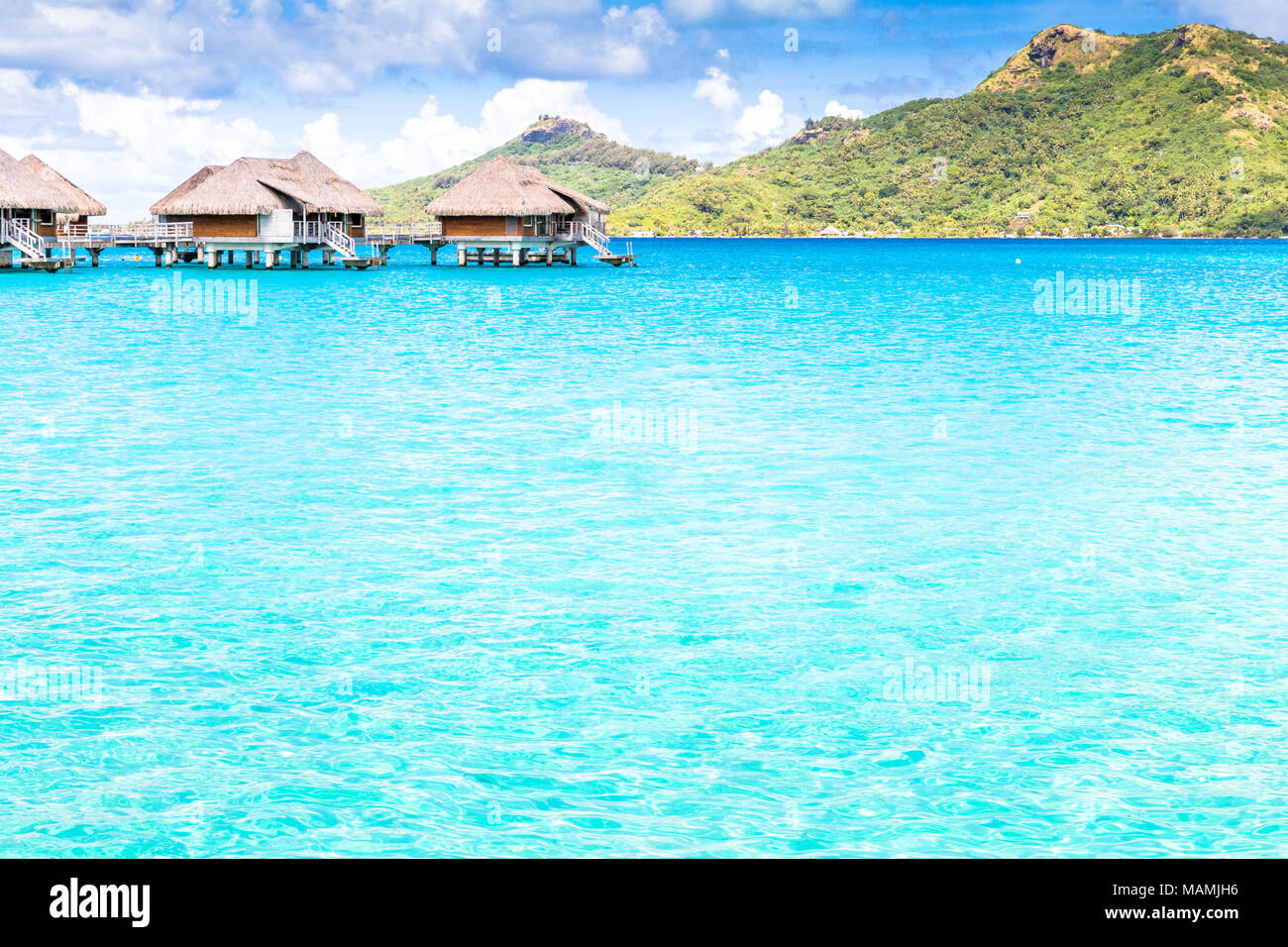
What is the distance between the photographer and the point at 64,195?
2714 inches

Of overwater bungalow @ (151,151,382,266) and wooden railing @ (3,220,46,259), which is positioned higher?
overwater bungalow @ (151,151,382,266)

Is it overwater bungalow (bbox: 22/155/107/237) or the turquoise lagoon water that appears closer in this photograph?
the turquoise lagoon water

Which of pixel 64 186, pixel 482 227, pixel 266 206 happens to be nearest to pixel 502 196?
pixel 482 227

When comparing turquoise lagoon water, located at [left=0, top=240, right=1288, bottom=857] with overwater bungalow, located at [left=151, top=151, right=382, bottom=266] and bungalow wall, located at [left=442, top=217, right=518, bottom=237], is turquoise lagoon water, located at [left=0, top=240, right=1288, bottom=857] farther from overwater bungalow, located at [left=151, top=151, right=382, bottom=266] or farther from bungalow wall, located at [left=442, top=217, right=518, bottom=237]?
bungalow wall, located at [left=442, top=217, right=518, bottom=237]

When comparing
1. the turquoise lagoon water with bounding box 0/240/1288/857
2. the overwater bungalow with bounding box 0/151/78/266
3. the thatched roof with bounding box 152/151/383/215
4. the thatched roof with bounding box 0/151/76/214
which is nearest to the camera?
the turquoise lagoon water with bounding box 0/240/1288/857

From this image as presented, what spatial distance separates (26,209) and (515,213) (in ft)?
81.1

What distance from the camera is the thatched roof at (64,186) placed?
70188 millimetres

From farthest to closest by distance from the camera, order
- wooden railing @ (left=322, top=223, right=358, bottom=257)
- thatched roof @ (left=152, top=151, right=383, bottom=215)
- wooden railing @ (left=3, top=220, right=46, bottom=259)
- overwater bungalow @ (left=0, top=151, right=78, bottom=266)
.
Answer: wooden railing @ (left=322, top=223, right=358, bottom=257), thatched roof @ (left=152, top=151, right=383, bottom=215), wooden railing @ (left=3, top=220, right=46, bottom=259), overwater bungalow @ (left=0, top=151, right=78, bottom=266)

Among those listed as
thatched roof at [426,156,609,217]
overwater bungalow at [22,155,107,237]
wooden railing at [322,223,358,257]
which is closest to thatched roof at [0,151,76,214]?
overwater bungalow at [22,155,107,237]

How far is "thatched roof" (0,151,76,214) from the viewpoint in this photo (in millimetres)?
58969

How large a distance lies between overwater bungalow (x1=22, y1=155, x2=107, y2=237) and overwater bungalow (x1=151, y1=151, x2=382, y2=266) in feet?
13.1

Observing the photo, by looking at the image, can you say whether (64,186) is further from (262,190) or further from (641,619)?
(641,619)

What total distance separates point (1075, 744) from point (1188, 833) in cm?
118
